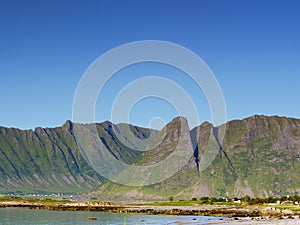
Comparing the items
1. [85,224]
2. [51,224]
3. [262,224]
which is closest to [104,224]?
[85,224]

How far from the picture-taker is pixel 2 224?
356 ft

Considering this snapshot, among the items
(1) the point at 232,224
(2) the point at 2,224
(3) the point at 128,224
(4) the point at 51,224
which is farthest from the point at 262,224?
(2) the point at 2,224

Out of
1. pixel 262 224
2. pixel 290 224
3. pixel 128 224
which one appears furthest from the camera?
pixel 128 224

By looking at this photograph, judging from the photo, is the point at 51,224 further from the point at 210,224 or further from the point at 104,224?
the point at 210,224

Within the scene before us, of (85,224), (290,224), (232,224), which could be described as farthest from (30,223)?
(290,224)

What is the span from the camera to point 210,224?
102375mm

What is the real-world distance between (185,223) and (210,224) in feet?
19.0

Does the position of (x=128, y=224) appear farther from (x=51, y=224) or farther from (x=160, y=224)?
(x=51, y=224)

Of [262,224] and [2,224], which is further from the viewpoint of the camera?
[2,224]

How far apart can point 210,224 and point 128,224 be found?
56.4ft

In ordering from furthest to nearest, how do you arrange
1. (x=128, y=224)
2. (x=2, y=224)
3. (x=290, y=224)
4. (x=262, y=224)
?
(x=2, y=224), (x=128, y=224), (x=262, y=224), (x=290, y=224)

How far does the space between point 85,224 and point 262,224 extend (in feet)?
126

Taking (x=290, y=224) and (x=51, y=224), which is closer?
(x=290, y=224)

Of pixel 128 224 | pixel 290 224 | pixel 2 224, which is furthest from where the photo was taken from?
pixel 2 224
